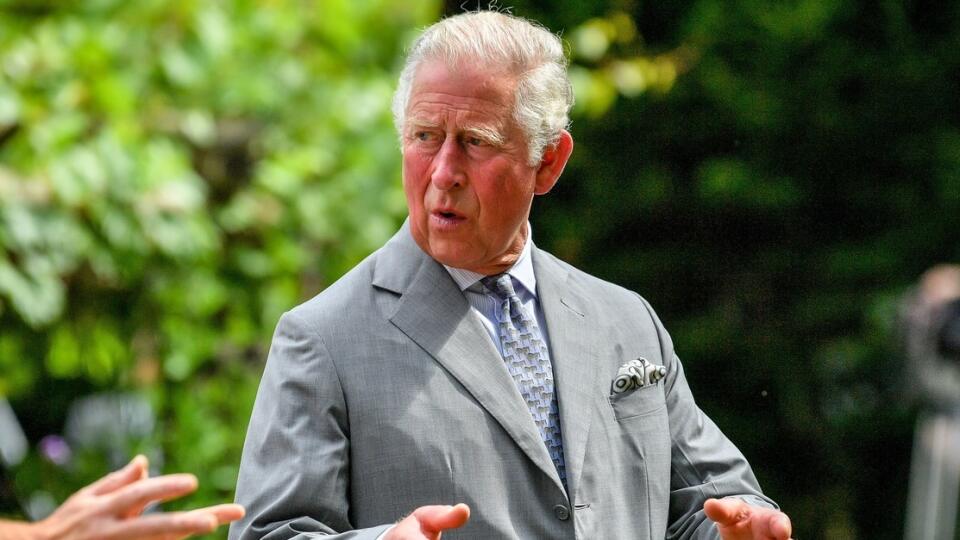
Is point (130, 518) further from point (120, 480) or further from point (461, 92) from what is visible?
point (461, 92)

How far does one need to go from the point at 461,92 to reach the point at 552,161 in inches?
10.8

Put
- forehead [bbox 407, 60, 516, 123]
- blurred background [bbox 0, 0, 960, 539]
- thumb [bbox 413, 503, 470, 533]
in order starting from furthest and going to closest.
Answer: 1. blurred background [bbox 0, 0, 960, 539]
2. forehead [bbox 407, 60, 516, 123]
3. thumb [bbox 413, 503, 470, 533]

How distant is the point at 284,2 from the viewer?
5.36 m

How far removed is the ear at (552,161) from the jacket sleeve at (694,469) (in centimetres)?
36

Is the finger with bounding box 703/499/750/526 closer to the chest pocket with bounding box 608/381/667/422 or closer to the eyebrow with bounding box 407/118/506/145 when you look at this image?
the chest pocket with bounding box 608/381/667/422

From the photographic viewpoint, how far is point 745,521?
2.28 meters

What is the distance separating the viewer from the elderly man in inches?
87.8

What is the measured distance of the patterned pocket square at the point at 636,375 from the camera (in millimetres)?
2465

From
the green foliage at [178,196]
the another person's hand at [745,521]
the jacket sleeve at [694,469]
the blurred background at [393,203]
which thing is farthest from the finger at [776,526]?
the green foliage at [178,196]

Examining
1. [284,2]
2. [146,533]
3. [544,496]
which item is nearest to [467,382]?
[544,496]

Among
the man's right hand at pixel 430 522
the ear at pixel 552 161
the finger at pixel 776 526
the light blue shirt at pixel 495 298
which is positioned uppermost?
the ear at pixel 552 161

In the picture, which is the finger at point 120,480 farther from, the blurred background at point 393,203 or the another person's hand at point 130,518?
the blurred background at point 393,203

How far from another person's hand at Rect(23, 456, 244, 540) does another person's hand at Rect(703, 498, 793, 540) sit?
0.76 metres

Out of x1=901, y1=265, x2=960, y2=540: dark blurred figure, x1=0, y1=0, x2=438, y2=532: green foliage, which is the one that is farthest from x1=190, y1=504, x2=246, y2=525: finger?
x1=901, y1=265, x2=960, y2=540: dark blurred figure
